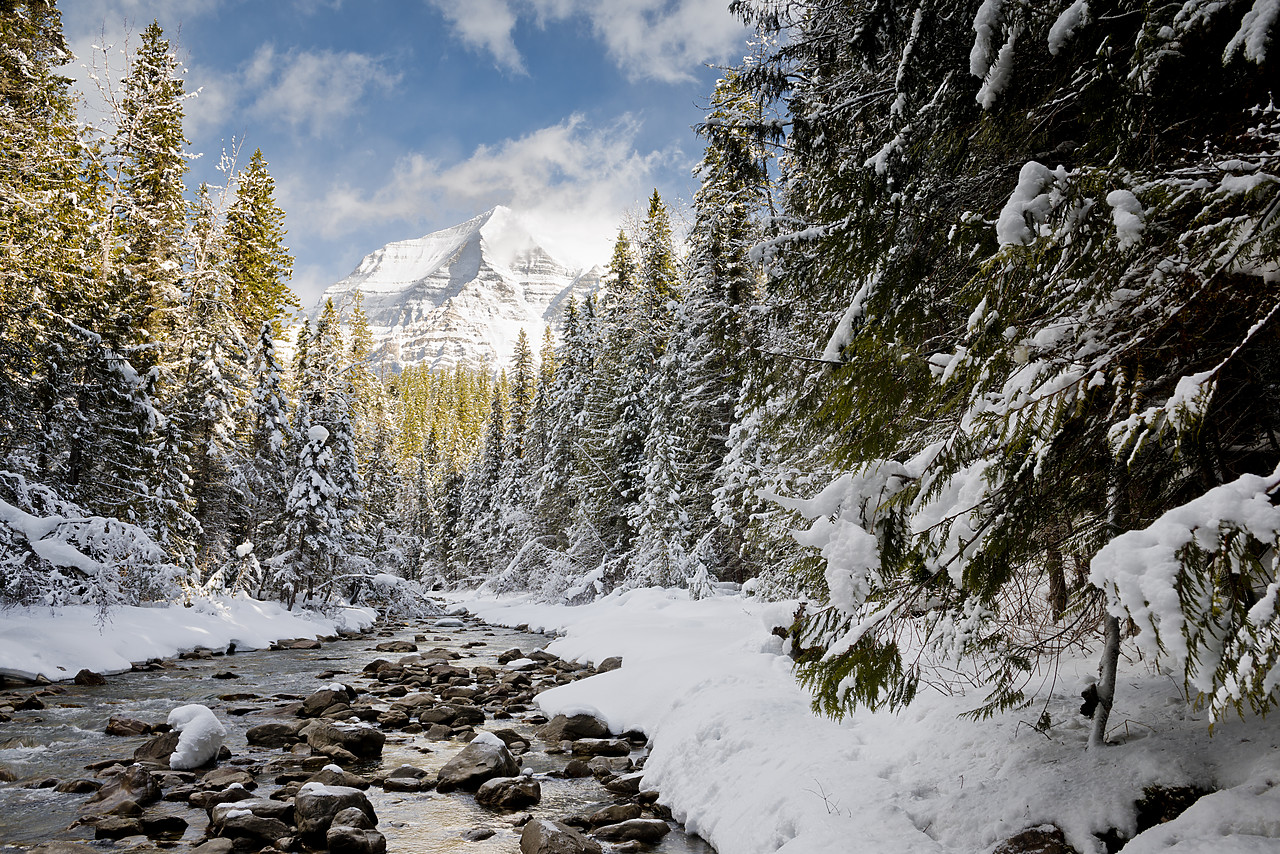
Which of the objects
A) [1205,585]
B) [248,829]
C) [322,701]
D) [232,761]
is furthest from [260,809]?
[1205,585]

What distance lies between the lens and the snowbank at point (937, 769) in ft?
12.0

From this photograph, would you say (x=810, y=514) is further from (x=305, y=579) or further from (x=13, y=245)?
(x=305, y=579)

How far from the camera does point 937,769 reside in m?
4.90

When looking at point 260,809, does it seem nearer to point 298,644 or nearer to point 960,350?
point 960,350

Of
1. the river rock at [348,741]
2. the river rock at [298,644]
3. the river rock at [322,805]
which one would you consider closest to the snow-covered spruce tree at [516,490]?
the river rock at [298,644]

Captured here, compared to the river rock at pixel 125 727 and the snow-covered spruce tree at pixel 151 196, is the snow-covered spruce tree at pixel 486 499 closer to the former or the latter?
the snow-covered spruce tree at pixel 151 196

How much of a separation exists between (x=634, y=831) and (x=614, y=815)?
434mm

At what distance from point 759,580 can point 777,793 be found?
8.44 meters

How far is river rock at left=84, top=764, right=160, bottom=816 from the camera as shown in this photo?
6.48 m

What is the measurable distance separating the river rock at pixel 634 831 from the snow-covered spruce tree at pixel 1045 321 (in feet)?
11.5

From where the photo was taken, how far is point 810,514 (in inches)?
133

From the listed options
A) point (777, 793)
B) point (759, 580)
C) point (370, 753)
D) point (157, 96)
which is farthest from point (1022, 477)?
point (157, 96)

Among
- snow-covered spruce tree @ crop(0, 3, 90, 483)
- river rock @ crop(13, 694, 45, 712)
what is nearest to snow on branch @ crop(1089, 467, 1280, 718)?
river rock @ crop(13, 694, 45, 712)

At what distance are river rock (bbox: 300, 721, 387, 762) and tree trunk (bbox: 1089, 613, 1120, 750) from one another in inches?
326
